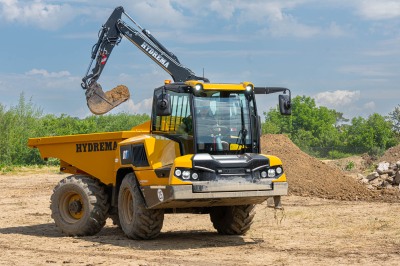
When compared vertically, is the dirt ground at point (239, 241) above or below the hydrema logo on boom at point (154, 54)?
below

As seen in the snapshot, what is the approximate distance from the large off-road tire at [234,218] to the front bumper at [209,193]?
119 cm

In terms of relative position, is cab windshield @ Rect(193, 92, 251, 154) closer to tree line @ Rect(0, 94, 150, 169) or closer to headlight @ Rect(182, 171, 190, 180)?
headlight @ Rect(182, 171, 190, 180)

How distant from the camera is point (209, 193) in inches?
463

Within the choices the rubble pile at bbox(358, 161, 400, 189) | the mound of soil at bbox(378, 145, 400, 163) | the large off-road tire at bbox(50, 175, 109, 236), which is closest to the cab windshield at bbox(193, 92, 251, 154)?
the large off-road tire at bbox(50, 175, 109, 236)

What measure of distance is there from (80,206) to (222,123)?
3.53 meters

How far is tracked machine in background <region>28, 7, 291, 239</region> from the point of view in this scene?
11844 millimetres

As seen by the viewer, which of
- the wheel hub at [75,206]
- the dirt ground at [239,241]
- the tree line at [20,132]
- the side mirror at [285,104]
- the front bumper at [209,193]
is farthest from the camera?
the tree line at [20,132]

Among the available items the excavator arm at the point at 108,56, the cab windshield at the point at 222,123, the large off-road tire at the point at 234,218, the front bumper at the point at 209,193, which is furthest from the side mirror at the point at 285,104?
the excavator arm at the point at 108,56

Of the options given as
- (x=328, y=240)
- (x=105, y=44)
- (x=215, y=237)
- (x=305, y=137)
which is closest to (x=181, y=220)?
(x=215, y=237)

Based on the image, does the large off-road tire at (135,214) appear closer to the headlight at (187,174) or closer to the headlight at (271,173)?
the headlight at (187,174)

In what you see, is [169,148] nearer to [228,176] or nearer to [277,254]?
[228,176]

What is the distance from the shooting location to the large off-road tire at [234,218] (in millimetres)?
13609

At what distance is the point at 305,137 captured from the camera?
90.6 metres

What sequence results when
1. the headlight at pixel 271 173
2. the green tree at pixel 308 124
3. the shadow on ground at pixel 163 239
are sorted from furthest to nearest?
the green tree at pixel 308 124, the shadow on ground at pixel 163 239, the headlight at pixel 271 173
